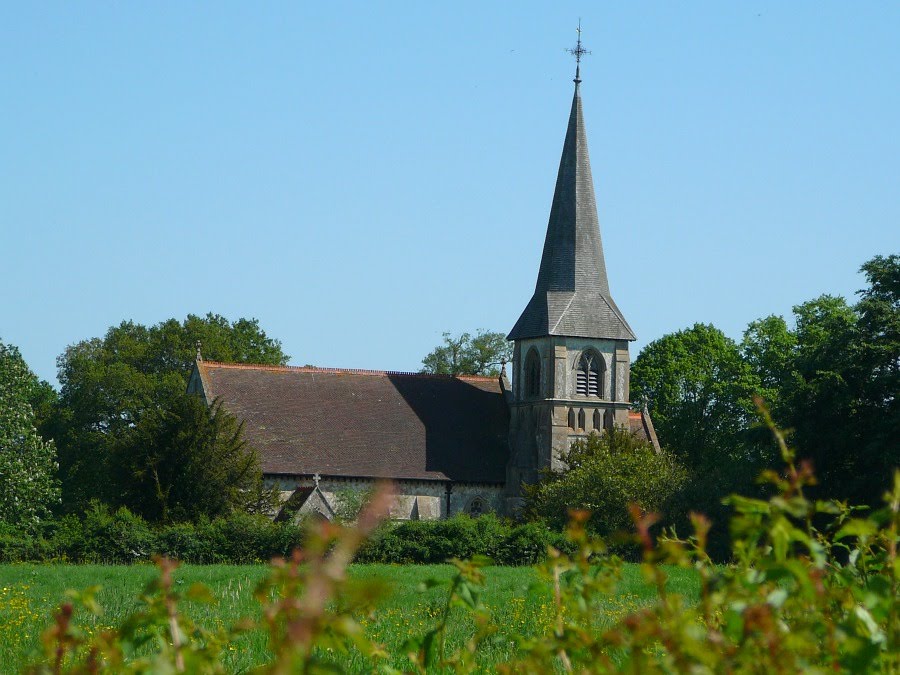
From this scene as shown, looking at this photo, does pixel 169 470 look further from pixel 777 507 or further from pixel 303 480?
pixel 777 507

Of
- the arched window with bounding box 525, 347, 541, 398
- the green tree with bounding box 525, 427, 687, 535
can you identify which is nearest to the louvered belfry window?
the arched window with bounding box 525, 347, 541, 398

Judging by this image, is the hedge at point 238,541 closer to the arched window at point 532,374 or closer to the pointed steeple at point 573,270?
the arched window at point 532,374

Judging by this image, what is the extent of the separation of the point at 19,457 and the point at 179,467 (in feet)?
22.5

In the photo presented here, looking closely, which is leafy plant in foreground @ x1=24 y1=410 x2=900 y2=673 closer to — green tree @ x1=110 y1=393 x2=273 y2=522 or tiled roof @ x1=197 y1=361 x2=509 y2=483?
green tree @ x1=110 y1=393 x2=273 y2=522

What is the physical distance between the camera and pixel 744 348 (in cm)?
6172

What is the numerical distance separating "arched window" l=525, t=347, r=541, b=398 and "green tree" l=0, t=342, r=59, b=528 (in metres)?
18.1

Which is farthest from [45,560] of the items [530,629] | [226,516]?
[530,629]

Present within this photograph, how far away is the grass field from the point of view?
9.70m

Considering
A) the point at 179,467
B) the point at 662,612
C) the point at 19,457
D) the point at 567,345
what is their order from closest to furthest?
the point at 662,612, the point at 179,467, the point at 19,457, the point at 567,345

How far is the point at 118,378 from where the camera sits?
62.0 meters

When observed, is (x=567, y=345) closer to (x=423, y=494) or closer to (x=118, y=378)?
(x=423, y=494)

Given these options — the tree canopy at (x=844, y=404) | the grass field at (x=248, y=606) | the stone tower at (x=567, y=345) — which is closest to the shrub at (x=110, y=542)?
the grass field at (x=248, y=606)

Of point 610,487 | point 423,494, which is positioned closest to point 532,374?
point 423,494

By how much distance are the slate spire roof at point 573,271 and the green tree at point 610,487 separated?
5.98 metres
